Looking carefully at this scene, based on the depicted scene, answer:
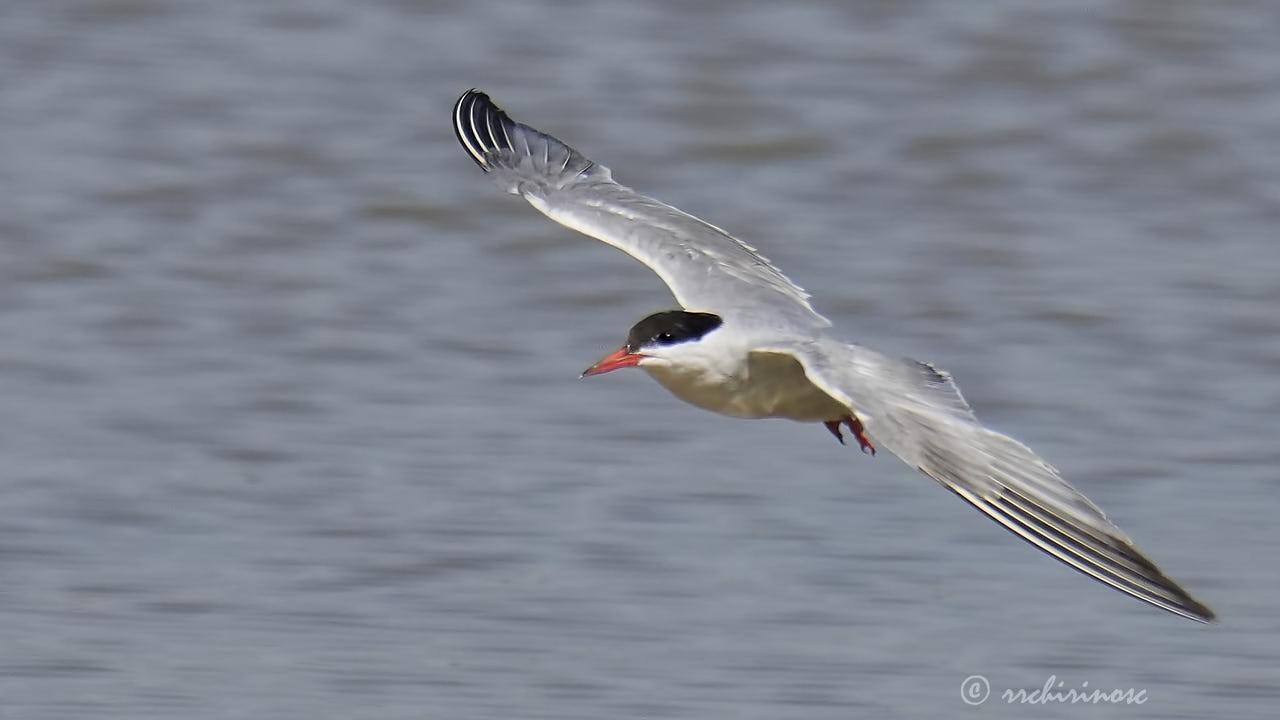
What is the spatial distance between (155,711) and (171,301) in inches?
118

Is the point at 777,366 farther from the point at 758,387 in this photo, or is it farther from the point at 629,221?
the point at 629,221

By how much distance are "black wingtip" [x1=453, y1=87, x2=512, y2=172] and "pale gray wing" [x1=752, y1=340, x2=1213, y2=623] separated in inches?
63.1

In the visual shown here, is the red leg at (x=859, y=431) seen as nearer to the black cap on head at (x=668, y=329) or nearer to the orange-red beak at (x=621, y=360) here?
the black cap on head at (x=668, y=329)

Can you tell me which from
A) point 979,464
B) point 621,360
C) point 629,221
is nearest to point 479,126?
point 629,221

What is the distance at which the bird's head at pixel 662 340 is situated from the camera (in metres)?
5.12

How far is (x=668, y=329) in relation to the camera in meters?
5.12

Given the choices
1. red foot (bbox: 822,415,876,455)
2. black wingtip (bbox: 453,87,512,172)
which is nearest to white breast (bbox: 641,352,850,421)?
red foot (bbox: 822,415,876,455)

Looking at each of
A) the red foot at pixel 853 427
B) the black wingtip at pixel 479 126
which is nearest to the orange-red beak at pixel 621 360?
the red foot at pixel 853 427

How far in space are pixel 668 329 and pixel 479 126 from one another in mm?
1312

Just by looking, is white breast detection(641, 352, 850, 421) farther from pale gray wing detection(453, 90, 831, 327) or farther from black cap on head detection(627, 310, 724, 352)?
pale gray wing detection(453, 90, 831, 327)

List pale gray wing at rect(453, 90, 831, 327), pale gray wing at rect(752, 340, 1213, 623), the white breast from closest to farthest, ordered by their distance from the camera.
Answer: pale gray wing at rect(752, 340, 1213, 623) → the white breast → pale gray wing at rect(453, 90, 831, 327)

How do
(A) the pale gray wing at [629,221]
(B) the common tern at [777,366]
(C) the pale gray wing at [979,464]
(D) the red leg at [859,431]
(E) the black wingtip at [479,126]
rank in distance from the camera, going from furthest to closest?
(E) the black wingtip at [479,126] → (A) the pale gray wing at [629,221] → (D) the red leg at [859,431] → (B) the common tern at [777,366] → (C) the pale gray wing at [979,464]

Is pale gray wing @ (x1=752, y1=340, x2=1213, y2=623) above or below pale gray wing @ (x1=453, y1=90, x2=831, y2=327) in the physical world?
below

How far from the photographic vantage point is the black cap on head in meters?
5.12
